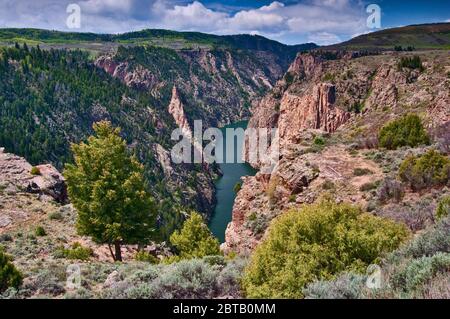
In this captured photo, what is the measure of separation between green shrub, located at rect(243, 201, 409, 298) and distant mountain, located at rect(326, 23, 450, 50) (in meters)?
141

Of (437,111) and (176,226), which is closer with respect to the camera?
(437,111)

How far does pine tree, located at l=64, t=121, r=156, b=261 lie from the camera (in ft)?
88.4

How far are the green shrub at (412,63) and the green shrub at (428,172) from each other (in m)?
76.3

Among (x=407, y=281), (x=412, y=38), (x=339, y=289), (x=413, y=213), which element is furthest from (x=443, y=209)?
(x=412, y=38)

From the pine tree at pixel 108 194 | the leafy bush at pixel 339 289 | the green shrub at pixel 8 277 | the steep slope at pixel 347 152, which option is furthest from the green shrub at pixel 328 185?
the green shrub at pixel 8 277

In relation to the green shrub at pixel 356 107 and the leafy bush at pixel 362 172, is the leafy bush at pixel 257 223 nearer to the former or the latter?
the leafy bush at pixel 362 172

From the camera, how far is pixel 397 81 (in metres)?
93.5

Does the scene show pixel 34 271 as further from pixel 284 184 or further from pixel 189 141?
pixel 189 141

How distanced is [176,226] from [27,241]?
3113 inches

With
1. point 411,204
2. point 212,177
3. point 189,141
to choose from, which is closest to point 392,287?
point 411,204

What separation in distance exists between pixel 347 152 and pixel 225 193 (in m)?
111

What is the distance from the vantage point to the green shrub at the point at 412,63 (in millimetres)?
93863

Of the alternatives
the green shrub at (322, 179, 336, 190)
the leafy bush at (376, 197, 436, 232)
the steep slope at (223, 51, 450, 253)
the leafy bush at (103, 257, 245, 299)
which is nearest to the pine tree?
the steep slope at (223, 51, 450, 253)

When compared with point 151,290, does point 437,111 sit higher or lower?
higher
